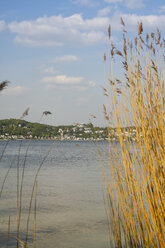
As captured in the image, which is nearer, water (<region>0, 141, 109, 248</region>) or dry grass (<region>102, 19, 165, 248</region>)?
dry grass (<region>102, 19, 165, 248</region>)

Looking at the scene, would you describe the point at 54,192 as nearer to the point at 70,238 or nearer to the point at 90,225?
the point at 90,225

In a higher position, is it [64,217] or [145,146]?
[145,146]

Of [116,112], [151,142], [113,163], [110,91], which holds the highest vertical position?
[110,91]

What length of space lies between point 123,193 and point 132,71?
2.99ft

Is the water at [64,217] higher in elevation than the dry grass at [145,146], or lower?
lower

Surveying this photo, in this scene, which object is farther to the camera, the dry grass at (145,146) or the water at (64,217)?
the water at (64,217)

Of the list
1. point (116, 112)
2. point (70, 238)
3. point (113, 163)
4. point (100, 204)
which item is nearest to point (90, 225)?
point (70, 238)

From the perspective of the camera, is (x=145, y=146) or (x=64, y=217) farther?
(x=64, y=217)

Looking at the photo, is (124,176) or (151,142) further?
(124,176)

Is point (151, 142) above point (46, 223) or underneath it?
above

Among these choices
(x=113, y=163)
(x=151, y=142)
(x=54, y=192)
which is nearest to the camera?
(x=151, y=142)

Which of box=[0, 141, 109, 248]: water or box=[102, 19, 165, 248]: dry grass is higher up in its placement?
box=[102, 19, 165, 248]: dry grass

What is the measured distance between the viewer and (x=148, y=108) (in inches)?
89.3

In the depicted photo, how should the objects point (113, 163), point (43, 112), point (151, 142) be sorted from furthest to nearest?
point (113, 163)
point (151, 142)
point (43, 112)
